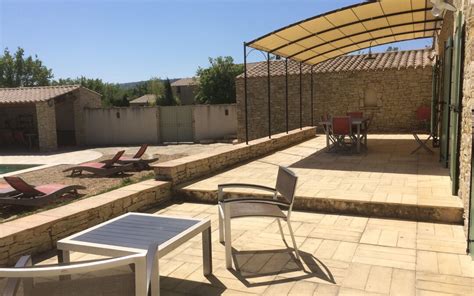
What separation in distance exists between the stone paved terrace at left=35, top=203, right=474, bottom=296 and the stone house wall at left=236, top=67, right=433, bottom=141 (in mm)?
10848

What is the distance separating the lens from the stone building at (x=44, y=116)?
19.1m

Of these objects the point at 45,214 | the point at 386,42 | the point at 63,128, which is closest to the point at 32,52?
the point at 63,128

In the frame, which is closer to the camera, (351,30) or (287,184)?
(287,184)

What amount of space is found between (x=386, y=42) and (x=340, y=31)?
2.54m

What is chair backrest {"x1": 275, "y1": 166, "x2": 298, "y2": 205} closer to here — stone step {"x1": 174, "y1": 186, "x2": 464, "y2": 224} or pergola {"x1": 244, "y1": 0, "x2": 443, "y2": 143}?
stone step {"x1": 174, "y1": 186, "x2": 464, "y2": 224}

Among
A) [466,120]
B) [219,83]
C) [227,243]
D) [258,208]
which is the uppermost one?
[219,83]

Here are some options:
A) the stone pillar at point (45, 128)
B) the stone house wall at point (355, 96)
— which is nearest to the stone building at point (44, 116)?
the stone pillar at point (45, 128)

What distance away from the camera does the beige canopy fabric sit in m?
7.67

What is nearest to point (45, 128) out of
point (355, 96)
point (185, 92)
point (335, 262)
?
point (355, 96)

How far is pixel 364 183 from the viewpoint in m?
5.68

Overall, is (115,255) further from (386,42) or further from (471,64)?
(386,42)

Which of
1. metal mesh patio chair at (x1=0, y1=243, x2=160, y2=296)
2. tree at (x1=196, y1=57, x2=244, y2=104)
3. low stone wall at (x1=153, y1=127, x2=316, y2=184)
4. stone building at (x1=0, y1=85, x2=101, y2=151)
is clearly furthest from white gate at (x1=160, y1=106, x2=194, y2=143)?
metal mesh patio chair at (x1=0, y1=243, x2=160, y2=296)

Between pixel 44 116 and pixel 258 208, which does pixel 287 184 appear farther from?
pixel 44 116

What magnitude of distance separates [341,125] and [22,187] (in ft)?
20.2
